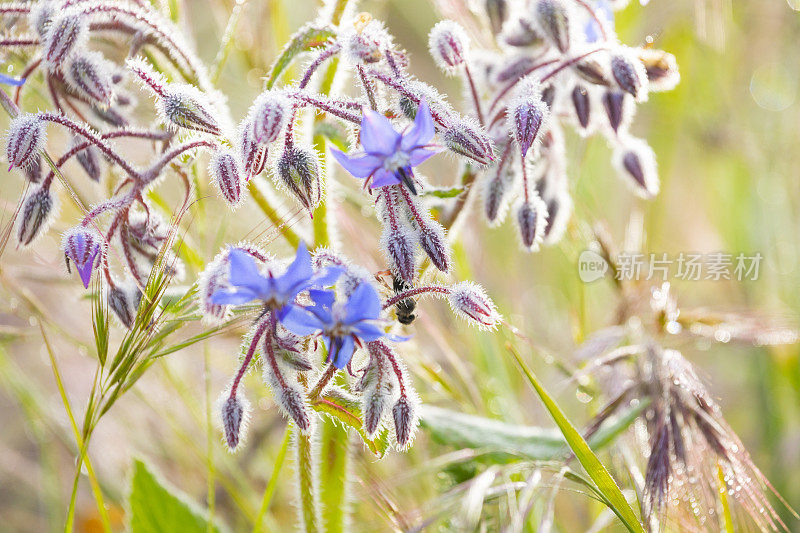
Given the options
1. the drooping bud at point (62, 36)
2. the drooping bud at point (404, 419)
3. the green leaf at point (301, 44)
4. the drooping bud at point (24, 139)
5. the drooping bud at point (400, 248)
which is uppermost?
the green leaf at point (301, 44)

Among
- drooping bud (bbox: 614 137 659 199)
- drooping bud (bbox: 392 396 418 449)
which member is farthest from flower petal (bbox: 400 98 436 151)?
drooping bud (bbox: 614 137 659 199)

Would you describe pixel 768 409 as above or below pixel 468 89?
below

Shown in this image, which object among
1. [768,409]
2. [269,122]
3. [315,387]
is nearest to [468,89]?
[269,122]

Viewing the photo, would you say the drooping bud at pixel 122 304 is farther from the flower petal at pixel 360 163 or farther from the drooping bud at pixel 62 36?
the flower petal at pixel 360 163

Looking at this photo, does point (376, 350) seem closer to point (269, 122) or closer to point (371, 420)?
point (371, 420)

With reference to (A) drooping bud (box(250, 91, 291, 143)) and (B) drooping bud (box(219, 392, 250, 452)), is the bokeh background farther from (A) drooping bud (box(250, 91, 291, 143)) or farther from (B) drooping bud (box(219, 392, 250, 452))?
(A) drooping bud (box(250, 91, 291, 143))

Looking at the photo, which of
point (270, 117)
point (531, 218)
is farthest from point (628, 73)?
point (270, 117)

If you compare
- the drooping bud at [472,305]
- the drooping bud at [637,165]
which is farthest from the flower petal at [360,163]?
the drooping bud at [637,165]
